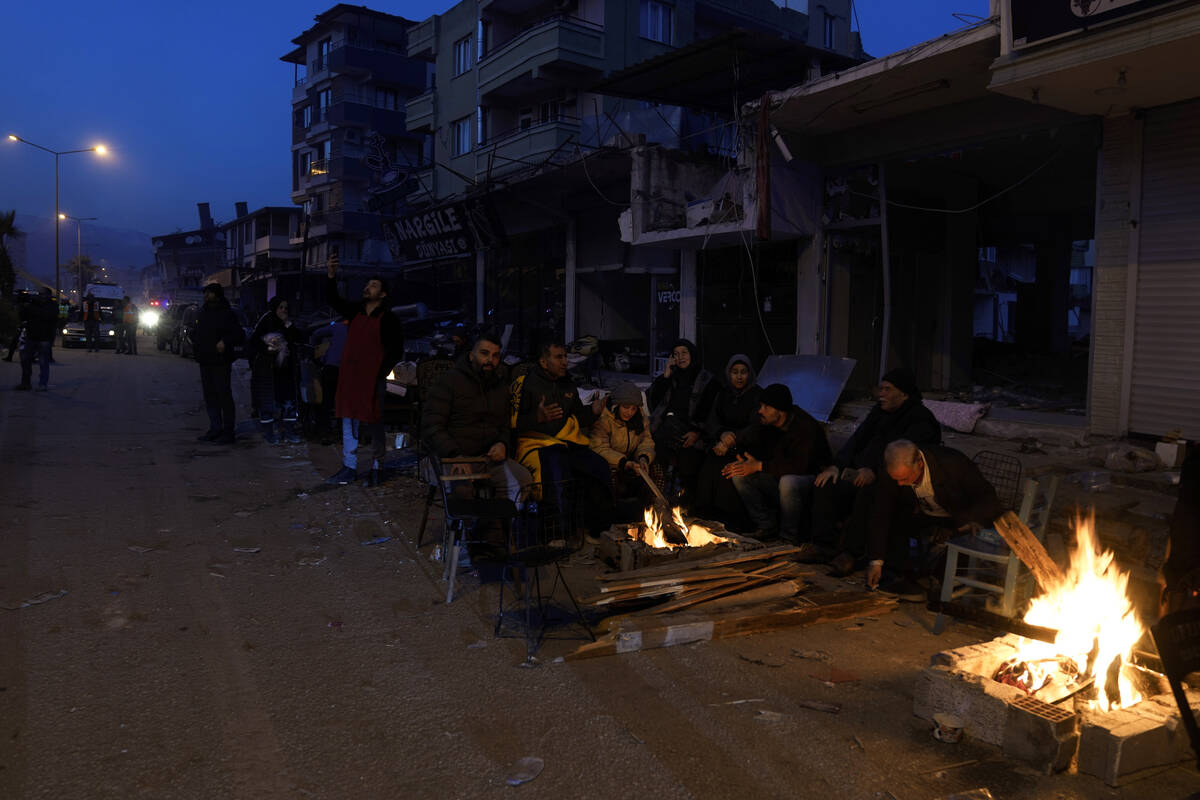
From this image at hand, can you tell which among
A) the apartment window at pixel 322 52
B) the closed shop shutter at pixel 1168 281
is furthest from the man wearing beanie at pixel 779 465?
the apartment window at pixel 322 52

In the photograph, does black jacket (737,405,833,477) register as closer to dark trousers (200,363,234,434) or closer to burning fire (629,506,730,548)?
burning fire (629,506,730,548)

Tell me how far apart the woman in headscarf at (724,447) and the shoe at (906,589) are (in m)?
1.56

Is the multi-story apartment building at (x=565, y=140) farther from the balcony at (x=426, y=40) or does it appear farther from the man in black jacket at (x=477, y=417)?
the man in black jacket at (x=477, y=417)

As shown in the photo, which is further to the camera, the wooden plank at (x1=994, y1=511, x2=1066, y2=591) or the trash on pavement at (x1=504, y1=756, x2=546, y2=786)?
the wooden plank at (x1=994, y1=511, x2=1066, y2=591)

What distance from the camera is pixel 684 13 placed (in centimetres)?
2431

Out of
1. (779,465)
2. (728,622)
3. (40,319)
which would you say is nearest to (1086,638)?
(728,622)

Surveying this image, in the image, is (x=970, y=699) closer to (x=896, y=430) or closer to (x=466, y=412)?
(x=896, y=430)

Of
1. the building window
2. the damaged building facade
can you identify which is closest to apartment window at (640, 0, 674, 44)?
the building window

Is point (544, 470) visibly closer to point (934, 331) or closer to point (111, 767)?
point (111, 767)

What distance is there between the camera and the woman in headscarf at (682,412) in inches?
311

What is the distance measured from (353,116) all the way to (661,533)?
4394 cm

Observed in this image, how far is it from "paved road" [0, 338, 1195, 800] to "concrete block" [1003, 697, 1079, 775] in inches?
3.1

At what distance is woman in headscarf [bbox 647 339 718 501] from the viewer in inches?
311

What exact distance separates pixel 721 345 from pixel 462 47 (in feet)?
59.6
